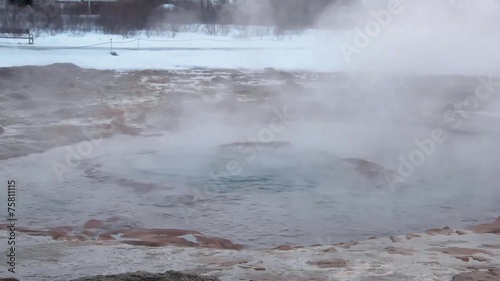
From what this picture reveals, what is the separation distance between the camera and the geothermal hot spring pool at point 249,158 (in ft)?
16.0

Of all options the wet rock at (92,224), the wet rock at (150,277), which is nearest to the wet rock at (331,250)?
the wet rock at (150,277)

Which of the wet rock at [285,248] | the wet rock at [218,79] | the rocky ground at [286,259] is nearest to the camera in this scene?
the rocky ground at [286,259]

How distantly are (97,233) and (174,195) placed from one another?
97cm

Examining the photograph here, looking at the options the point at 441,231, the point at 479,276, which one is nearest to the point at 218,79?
the point at 441,231

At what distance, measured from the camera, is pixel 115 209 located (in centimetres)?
500

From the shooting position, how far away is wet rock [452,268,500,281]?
3.33 metres

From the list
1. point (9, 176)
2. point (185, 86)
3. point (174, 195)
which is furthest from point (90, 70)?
point (174, 195)

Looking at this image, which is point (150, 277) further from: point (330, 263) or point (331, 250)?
point (331, 250)

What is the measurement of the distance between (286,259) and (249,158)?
290cm

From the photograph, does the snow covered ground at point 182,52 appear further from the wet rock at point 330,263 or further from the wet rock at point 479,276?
the wet rock at point 479,276

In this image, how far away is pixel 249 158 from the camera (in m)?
6.57

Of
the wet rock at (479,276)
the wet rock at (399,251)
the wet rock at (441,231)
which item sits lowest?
the wet rock at (441,231)

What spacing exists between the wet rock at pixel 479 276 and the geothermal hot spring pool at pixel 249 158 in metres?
1.16

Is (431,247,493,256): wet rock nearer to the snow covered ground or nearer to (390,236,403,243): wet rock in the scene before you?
(390,236,403,243): wet rock
